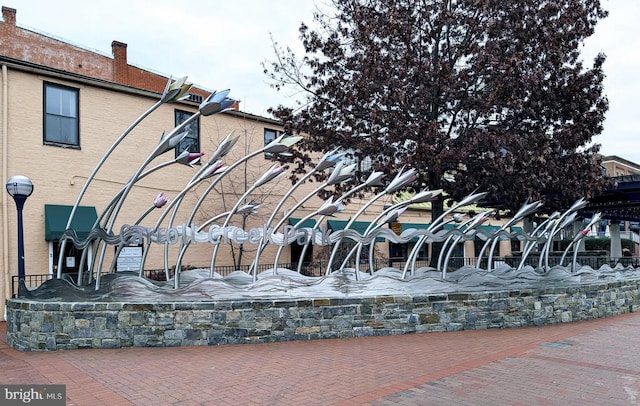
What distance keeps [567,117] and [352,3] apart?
6.44 metres

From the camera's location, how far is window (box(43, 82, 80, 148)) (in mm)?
14414

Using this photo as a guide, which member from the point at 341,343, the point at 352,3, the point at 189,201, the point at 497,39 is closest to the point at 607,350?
the point at 341,343

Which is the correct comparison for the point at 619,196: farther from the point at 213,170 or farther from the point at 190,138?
the point at 190,138

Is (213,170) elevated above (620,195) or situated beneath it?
elevated above

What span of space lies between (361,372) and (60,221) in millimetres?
10406

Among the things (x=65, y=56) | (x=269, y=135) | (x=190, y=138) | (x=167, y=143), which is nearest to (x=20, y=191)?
(x=167, y=143)

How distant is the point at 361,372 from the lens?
7.23m

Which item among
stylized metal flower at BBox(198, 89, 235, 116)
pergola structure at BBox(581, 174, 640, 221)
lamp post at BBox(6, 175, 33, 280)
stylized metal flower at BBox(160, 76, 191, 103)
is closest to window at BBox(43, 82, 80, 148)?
lamp post at BBox(6, 175, 33, 280)

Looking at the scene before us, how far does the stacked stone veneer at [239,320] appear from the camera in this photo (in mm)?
9055

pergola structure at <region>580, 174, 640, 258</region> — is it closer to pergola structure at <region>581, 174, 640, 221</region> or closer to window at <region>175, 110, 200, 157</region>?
pergola structure at <region>581, 174, 640, 221</region>

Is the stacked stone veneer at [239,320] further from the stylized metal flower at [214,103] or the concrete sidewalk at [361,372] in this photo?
the stylized metal flower at [214,103]

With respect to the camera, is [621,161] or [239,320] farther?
[621,161]

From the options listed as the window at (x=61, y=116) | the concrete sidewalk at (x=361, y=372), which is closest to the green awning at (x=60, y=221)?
the window at (x=61, y=116)

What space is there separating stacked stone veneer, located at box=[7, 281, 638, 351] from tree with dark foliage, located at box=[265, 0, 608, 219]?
11.5ft
